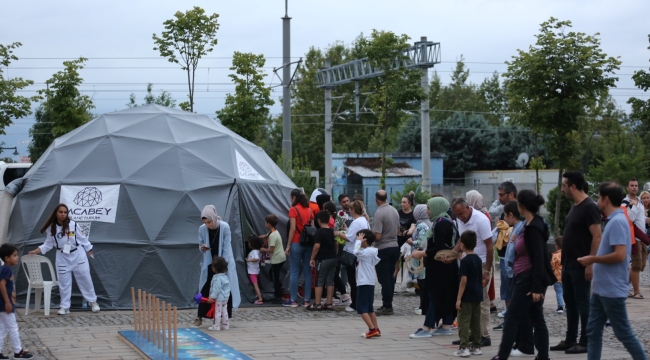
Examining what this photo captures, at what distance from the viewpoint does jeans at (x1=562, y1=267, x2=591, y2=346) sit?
830 centimetres

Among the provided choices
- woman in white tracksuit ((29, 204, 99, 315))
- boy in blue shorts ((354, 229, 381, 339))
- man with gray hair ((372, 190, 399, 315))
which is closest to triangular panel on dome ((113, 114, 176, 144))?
woman in white tracksuit ((29, 204, 99, 315))

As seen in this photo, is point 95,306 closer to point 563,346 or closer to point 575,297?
point 563,346

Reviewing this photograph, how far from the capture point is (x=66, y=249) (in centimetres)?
1258

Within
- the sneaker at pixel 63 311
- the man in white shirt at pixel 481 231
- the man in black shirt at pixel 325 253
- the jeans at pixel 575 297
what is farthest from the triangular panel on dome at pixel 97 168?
the jeans at pixel 575 297

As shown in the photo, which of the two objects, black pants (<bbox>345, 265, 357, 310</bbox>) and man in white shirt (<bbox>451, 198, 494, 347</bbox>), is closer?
man in white shirt (<bbox>451, 198, 494, 347</bbox>)

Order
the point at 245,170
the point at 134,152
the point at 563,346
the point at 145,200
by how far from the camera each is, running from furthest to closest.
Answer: the point at 245,170, the point at 134,152, the point at 145,200, the point at 563,346

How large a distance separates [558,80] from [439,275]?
32.4ft

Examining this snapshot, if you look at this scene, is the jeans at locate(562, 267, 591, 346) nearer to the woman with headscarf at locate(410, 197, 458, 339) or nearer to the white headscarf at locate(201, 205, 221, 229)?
the woman with headscarf at locate(410, 197, 458, 339)

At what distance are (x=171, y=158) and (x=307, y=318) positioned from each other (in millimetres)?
4131

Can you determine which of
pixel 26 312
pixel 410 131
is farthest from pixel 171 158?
pixel 410 131

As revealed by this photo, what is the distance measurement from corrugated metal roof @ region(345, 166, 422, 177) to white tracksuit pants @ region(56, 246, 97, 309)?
105 feet

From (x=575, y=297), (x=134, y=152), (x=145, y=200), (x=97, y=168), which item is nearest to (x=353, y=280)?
(x=145, y=200)

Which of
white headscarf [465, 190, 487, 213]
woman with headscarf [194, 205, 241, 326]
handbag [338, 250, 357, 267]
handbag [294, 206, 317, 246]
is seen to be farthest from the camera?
handbag [294, 206, 317, 246]

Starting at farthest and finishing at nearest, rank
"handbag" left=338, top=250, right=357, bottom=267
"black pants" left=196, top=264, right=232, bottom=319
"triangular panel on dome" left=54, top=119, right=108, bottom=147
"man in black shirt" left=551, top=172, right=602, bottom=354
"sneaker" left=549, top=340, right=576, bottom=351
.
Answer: "triangular panel on dome" left=54, top=119, right=108, bottom=147 < "handbag" left=338, top=250, right=357, bottom=267 < "black pants" left=196, top=264, right=232, bottom=319 < "sneaker" left=549, top=340, right=576, bottom=351 < "man in black shirt" left=551, top=172, right=602, bottom=354
